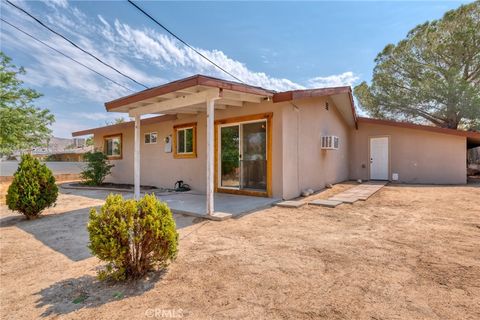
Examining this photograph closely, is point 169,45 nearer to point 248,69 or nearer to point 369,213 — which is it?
point 248,69

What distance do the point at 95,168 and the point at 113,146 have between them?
5.60 ft

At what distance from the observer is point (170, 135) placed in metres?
9.80

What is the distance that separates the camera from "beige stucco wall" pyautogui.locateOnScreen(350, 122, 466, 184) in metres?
10.5

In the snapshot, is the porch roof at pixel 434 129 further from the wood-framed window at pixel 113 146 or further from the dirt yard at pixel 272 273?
the wood-framed window at pixel 113 146

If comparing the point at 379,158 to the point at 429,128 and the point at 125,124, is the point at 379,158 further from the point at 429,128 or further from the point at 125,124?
the point at 125,124

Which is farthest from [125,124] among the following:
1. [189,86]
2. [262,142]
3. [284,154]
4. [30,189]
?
[284,154]

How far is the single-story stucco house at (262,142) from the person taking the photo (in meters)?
6.19

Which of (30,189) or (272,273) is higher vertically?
(30,189)

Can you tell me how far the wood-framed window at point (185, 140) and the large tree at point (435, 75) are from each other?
40.2 ft

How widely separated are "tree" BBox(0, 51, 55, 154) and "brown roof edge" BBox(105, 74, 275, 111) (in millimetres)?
11066

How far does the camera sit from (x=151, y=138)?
10742 millimetres

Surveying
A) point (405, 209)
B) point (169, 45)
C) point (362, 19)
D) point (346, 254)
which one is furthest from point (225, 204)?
point (362, 19)

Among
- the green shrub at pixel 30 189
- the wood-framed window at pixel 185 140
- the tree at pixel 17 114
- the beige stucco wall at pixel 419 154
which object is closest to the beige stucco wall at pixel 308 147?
the beige stucco wall at pixel 419 154

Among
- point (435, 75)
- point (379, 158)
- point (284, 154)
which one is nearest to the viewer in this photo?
point (284, 154)
